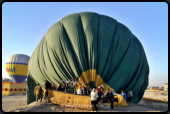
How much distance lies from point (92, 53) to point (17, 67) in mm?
27885

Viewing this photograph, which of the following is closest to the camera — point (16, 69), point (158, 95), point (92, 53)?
point (92, 53)

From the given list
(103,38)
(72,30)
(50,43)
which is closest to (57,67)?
(50,43)

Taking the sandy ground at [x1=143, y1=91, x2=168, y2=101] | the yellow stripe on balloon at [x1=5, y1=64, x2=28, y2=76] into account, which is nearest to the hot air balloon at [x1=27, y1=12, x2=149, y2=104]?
the sandy ground at [x1=143, y1=91, x2=168, y2=101]

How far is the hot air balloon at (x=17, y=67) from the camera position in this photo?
32.7 meters

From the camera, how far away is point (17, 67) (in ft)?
107

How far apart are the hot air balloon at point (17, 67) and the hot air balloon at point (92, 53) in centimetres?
2392

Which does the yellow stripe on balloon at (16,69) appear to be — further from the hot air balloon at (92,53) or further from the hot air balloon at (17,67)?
the hot air balloon at (92,53)

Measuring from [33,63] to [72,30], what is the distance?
482 centimetres

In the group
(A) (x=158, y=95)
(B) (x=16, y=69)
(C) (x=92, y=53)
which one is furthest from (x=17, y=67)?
(A) (x=158, y=95)

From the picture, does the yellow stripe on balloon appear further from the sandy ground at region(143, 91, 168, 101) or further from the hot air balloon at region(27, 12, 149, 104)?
the sandy ground at region(143, 91, 168, 101)

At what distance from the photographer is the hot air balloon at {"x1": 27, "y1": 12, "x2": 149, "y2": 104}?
30.8ft

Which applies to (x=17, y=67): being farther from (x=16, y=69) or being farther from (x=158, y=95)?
(x=158, y=95)

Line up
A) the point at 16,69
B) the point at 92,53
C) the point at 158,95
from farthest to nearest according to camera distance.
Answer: the point at 16,69
the point at 158,95
the point at 92,53

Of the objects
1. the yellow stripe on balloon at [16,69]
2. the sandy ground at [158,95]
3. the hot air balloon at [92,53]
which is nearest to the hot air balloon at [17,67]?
the yellow stripe on balloon at [16,69]
